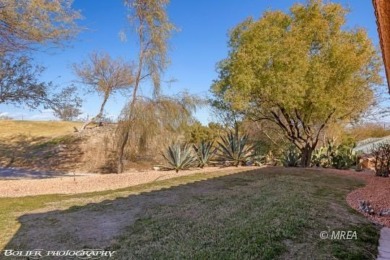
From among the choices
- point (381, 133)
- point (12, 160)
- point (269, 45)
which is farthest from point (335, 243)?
point (381, 133)

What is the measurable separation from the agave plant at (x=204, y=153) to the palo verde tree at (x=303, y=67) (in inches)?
74.6

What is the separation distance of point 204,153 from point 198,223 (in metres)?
7.73

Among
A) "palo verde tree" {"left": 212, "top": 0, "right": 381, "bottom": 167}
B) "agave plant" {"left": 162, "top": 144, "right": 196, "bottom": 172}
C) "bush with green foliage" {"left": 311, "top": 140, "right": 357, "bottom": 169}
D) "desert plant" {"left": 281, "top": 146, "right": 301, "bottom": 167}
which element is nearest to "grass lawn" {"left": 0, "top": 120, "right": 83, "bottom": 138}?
"agave plant" {"left": 162, "top": 144, "right": 196, "bottom": 172}

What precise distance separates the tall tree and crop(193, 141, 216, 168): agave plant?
5.85 metres

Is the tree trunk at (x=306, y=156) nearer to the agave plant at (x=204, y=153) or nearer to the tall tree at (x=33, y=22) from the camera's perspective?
the agave plant at (x=204, y=153)

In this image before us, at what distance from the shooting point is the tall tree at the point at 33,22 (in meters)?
7.45

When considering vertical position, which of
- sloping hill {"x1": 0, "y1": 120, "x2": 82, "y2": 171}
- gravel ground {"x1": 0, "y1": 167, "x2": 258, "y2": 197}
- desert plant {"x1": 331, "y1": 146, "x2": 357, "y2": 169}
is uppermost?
sloping hill {"x1": 0, "y1": 120, "x2": 82, "y2": 171}

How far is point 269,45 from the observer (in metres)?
11.1

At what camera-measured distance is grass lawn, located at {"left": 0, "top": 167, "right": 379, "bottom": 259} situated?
10.9ft

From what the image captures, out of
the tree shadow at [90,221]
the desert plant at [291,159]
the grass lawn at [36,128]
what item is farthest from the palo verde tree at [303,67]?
the grass lawn at [36,128]

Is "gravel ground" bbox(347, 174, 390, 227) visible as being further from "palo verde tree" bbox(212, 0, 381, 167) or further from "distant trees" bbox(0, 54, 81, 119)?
"distant trees" bbox(0, 54, 81, 119)

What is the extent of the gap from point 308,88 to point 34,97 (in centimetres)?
857

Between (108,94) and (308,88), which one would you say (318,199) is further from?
(108,94)

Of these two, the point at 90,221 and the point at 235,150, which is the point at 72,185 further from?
the point at 235,150
